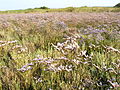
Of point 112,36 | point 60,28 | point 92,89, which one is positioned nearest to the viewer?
point 92,89

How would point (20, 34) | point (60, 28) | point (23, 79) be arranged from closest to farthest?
point (23, 79)
point (20, 34)
point (60, 28)

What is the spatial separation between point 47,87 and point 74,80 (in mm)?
331

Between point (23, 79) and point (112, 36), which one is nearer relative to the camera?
point (23, 79)

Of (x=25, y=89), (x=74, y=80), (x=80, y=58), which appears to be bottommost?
(x=25, y=89)

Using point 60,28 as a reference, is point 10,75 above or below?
below

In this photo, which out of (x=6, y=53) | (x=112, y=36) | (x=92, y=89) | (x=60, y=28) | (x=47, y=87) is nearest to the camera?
(x=92, y=89)

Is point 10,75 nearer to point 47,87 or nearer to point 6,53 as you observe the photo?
point 47,87

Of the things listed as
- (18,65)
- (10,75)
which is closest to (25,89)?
(10,75)

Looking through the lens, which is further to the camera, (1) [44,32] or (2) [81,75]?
(1) [44,32]

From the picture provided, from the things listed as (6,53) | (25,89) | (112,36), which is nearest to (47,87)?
(25,89)

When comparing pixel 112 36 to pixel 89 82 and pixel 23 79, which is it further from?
pixel 23 79

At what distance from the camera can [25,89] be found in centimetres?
181

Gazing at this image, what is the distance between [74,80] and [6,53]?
1.57 meters

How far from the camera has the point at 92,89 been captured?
1.58 meters
